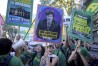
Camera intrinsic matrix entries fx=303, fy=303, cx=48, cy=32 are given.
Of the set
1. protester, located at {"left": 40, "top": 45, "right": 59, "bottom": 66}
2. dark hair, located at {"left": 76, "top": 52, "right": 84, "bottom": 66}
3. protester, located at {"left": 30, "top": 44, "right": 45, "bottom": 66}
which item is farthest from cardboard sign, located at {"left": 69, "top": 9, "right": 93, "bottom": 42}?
protester, located at {"left": 30, "top": 44, "right": 45, "bottom": 66}

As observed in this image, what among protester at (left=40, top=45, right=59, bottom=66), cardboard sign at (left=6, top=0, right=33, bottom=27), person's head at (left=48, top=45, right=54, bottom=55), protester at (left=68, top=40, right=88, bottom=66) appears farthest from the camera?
cardboard sign at (left=6, top=0, right=33, bottom=27)

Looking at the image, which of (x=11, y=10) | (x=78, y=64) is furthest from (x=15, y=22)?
(x=78, y=64)

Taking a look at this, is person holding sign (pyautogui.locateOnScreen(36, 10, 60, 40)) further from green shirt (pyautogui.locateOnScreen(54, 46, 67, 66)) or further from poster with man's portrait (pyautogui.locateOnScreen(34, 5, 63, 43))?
green shirt (pyautogui.locateOnScreen(54, 46, 67, 66))

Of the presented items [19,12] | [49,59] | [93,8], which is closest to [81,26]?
[93,8]

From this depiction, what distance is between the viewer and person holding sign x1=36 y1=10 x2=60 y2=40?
251 inches

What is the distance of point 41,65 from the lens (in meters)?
6.25

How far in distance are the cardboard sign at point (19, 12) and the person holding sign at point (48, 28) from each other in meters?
0.59

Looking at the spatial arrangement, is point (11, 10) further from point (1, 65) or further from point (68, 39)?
point (1, 65)

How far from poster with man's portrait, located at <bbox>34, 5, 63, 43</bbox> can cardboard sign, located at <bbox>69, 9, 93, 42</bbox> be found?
0.33 metres

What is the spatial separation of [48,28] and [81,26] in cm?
74

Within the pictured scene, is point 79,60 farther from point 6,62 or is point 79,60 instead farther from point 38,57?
point 6,62

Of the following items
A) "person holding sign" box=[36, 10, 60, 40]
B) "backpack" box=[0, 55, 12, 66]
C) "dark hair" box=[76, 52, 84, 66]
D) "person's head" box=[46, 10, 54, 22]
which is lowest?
"dark hair" box=[76, 52, 84, 66]

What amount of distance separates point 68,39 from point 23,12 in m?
1.22

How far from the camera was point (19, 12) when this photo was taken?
681 cm
